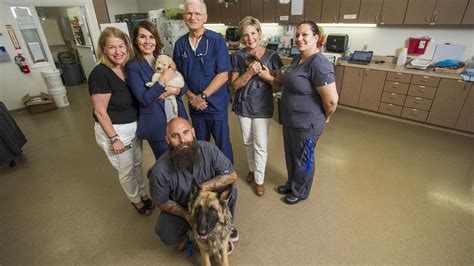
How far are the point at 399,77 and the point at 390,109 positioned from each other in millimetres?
506

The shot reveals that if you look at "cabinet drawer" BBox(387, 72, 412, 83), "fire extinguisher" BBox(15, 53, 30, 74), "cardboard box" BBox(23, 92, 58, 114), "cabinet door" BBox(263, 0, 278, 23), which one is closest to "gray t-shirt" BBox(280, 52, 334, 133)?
"cabinet drawer" BBox(387, 72, 412, 83)

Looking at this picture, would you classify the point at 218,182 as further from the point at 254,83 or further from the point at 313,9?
the point at 313,9

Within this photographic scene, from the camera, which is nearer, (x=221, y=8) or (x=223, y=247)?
(x=223, y=247)

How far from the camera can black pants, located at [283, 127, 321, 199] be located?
1.86 m

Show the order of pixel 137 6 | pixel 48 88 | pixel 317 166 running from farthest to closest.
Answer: pixel 137 6, pixel 48 88, pixel 317 166

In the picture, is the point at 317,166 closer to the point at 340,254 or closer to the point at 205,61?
the point at 340,254

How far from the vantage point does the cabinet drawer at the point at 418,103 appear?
11.2 feet

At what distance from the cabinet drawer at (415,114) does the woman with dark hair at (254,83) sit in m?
2.78

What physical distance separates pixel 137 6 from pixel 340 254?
806 centimetres

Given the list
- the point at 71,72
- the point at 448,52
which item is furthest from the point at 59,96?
the point at 448,52

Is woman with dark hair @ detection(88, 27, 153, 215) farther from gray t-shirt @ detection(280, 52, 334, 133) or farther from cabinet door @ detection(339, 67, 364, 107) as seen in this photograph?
cabinet door @ detection(339, 67, 364, 107)

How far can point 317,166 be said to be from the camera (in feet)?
9.00

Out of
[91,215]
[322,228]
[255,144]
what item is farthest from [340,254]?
[91,215]

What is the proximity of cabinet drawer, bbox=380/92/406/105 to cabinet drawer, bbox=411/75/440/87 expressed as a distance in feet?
0.86
